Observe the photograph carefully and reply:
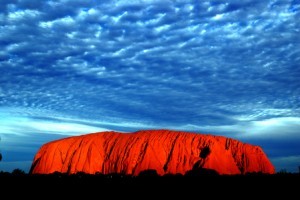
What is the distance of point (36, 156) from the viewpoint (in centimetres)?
9556

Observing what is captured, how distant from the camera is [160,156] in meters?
73.9

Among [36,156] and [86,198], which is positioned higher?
[36,156]

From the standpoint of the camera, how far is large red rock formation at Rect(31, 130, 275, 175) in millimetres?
73688

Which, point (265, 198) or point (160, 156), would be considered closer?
point (265, 198)

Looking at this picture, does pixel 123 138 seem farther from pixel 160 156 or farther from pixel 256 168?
pixel 256 168

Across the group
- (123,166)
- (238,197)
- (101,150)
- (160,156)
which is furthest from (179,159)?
(238,197)

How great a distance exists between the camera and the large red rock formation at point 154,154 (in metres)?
73.7

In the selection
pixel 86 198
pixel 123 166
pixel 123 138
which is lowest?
pixel 86 198

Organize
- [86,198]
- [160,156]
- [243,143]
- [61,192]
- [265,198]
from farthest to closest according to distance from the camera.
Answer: [243,143] < [160,156] < [61,192] < [86,198] < [265,198]

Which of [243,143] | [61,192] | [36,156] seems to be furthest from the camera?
[36,156]

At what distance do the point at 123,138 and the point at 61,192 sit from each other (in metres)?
49.1

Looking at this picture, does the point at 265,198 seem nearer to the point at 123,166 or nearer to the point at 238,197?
the point at 238,197

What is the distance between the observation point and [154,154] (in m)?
73.9

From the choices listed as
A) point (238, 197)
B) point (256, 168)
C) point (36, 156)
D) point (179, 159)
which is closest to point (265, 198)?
A: point (238, 197)
